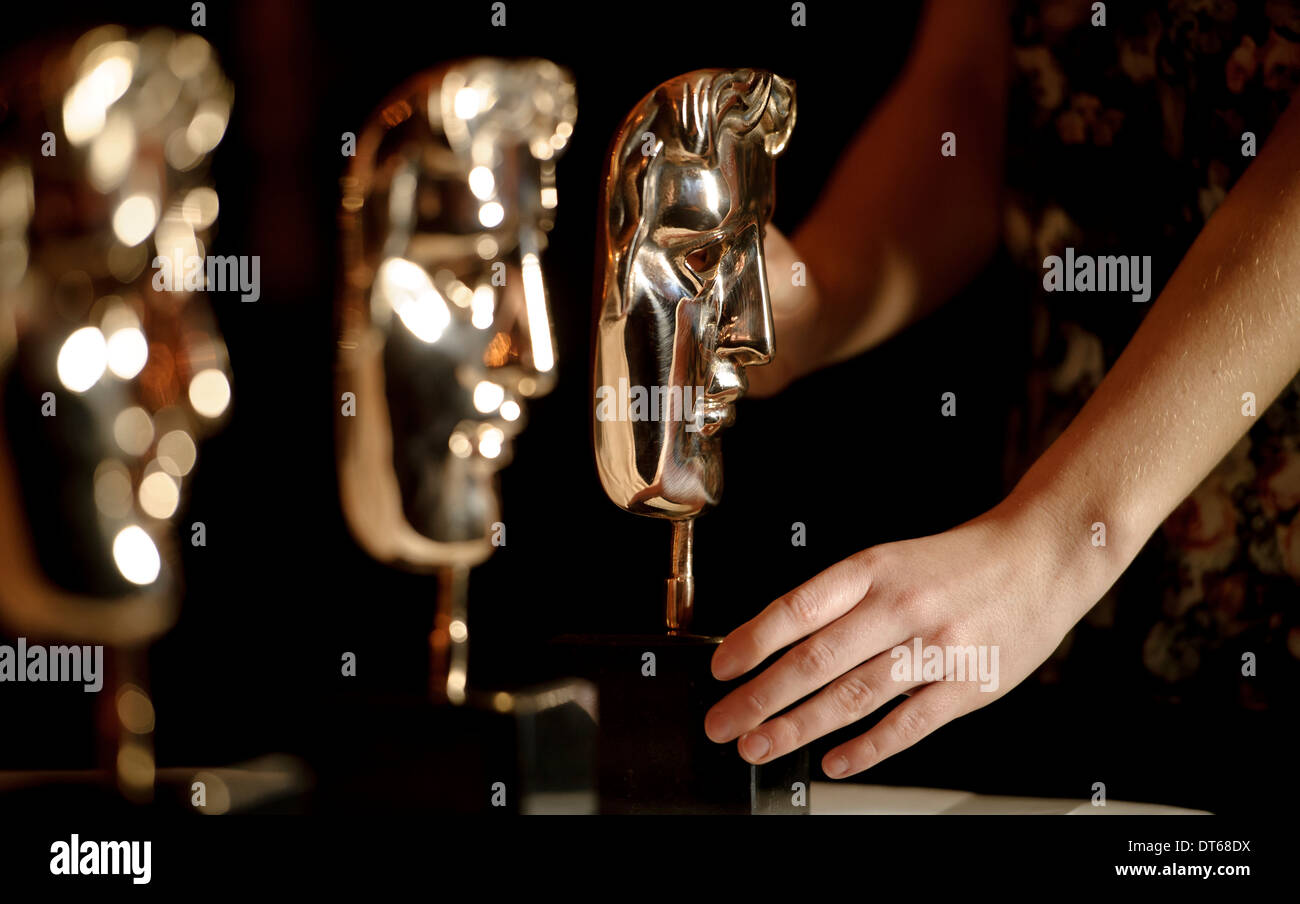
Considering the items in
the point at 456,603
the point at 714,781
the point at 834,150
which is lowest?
the point at 714,781

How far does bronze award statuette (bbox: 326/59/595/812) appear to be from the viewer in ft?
2.35

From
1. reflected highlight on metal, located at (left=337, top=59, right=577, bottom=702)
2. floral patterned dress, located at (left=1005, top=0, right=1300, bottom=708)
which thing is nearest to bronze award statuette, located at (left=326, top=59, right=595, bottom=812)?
reflected highlight on metal, located at (left=337, top=59, right=577, bottom=702)

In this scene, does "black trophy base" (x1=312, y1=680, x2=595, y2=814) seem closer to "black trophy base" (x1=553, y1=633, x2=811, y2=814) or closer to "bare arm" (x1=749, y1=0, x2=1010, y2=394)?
"black trophy base" (x1=553, y1=633, x2=811, y2=814)

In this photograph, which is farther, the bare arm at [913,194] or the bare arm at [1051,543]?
the bare arm at [913,194]

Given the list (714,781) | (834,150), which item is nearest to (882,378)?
(834,150)

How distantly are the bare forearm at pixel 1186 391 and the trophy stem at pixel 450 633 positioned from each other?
0.40m

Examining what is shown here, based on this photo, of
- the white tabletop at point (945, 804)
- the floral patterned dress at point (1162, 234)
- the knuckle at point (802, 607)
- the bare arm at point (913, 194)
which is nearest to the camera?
the knuckle at point (802, 607)

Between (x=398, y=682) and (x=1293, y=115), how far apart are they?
2.09 ft

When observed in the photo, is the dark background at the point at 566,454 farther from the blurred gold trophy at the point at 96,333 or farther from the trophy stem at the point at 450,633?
the blurred gold trophy at the point at 96,333

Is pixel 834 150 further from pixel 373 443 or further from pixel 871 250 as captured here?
pixel 373 443

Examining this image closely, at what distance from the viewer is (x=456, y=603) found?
2.73ft

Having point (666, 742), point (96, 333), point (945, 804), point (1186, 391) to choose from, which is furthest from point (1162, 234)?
point (96, 333)

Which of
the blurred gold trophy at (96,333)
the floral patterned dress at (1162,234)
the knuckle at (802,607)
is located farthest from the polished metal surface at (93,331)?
the floral patterned dress at (1162,234)

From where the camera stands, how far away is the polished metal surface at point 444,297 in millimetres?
747
